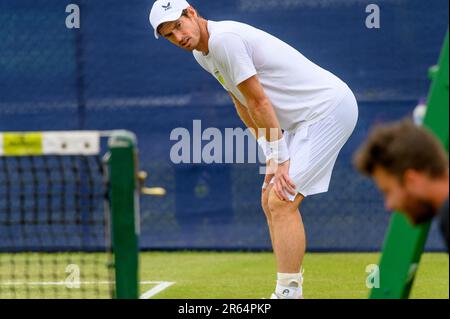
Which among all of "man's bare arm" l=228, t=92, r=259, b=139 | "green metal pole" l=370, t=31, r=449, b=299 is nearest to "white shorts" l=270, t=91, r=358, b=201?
"man's bare arm" l=228, t=92, r=259, b=139

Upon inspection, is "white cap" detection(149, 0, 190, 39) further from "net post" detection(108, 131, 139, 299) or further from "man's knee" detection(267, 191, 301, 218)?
"net post" detection(108, 131, 139, 299)

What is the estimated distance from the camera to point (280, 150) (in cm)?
468

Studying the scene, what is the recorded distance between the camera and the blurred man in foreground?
2.62m

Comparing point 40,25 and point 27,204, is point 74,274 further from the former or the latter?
point 40,25

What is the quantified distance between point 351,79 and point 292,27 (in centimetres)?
60

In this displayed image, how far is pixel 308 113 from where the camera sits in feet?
15.8

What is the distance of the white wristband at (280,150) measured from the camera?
4676 mm

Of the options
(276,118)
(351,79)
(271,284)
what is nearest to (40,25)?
(351,79)

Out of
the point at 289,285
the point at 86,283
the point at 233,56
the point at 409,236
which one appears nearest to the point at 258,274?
the point at 86,283

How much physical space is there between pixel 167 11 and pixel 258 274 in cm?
234

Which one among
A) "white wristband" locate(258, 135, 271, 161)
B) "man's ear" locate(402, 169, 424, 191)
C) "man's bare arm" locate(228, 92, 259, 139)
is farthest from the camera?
"man's bare arm" locate(228, 92, 259, 139)

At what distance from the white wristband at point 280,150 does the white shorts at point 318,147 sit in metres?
0.07

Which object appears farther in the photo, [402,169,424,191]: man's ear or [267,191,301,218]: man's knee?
[267,191,301,218]: man's knee

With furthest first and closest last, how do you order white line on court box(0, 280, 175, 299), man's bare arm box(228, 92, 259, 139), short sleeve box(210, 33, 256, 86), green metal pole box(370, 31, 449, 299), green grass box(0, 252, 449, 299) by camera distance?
white line on court box(0, 280, 175, 299) < green grass box(0, 252, 449, 299) < man's bare arm box(228, 92, 259, 139) < short sleeve box(210, 33, 256, 86) < green metal pole box(370, 31, 449, 299)
